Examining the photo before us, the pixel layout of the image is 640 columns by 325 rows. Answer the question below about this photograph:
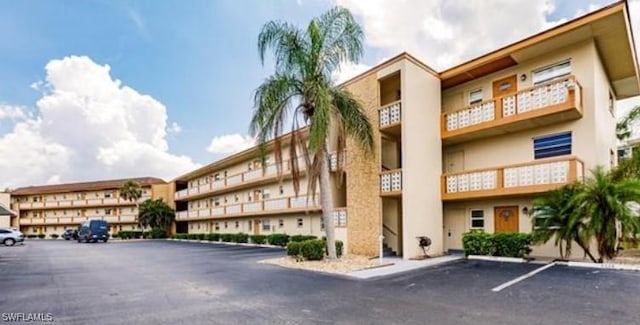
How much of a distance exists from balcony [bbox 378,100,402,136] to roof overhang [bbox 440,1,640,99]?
3.18 m

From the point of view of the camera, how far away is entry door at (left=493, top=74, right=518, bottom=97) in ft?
52.7

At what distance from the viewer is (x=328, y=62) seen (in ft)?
46.2

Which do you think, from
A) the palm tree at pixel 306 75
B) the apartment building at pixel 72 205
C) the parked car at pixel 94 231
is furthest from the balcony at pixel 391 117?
the apartment building at pixel 72 205

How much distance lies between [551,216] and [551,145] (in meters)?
3.63

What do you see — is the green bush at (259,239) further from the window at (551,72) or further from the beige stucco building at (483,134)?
the window at (551,72)

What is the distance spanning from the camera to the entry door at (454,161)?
17.7 meters

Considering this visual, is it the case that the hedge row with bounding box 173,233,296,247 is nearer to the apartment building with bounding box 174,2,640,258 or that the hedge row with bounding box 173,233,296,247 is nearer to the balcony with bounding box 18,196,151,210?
the apartment building with bounding box 174,2,640,258

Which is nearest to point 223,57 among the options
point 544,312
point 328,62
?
point 328,62

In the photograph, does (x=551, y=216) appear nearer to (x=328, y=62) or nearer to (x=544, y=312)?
(x=544, y=312)

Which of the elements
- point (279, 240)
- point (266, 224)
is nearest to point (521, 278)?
point (279, 240)

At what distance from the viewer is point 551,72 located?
49.3 ft

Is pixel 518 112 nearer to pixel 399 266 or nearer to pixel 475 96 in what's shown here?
pixel 475 96

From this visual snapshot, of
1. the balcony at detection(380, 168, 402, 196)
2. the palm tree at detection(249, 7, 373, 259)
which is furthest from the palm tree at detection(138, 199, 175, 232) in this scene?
the balcony at detection(380, 168, 402, 196)

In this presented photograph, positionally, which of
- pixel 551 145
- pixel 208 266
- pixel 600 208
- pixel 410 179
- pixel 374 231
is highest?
pixel 551 145
